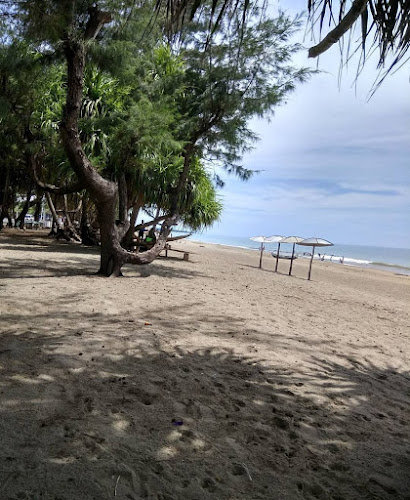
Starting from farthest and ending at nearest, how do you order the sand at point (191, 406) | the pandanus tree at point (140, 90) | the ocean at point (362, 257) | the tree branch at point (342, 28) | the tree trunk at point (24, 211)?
the ocean at point (362, 257) < the tree trunk at point (24, 211) < the pandanus tree at point (140, 90) < the sand at point (191, 406) < the tree branch at point (342, 28)

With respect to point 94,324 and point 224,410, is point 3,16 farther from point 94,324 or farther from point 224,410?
point 224,410

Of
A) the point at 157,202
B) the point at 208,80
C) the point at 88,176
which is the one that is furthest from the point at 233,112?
the point at 157,202

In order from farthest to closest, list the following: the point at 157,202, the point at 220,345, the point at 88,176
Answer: the point at 157,202, the point at 88,176, the point at 220,345

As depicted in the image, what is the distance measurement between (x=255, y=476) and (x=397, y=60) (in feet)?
7.46

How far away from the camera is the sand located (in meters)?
2.06

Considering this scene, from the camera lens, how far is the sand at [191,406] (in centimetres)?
206

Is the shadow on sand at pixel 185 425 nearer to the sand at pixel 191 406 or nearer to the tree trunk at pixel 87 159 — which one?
the sand at pixel 191 406

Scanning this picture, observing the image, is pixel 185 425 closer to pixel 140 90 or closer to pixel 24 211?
pixel 140 90

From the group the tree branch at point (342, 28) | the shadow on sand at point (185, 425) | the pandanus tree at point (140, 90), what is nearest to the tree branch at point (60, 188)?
the pandanus tree at point (140, 90)

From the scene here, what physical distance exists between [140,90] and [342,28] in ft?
29.5

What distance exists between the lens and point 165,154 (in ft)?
41.3

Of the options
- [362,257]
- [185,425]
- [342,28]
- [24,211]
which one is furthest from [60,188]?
[362,257]

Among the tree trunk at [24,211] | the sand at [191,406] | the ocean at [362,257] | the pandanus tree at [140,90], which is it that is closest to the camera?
the sand at [191,406]

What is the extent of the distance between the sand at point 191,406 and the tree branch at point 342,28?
233cm
